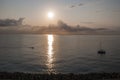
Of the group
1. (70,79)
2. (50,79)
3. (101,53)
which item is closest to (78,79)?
(70,79)

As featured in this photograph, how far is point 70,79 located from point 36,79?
4670mm

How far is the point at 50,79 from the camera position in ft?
87.2

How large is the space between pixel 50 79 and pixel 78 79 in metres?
3.89

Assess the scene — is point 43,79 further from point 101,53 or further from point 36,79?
point 101,53

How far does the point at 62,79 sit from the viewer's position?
2633 centimetres

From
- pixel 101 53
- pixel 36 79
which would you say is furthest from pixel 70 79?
pixel 101 53

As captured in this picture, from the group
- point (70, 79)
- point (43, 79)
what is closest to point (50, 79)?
point (43, 79)

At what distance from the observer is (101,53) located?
4520 inches

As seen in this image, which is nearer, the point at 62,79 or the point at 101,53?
the point at 62,79

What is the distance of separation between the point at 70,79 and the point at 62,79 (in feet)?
3.66

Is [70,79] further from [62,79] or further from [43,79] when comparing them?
[43,79]

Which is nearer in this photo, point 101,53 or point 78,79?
→ point 78,79

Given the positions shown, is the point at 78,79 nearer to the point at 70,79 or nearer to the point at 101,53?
the point at 70,79

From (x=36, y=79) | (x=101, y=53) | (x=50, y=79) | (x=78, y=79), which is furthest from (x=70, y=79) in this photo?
(x=101, y=53)
